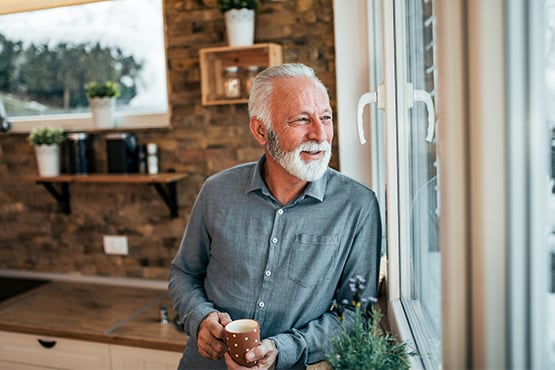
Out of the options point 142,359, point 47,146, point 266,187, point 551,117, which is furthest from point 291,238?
point 47,146

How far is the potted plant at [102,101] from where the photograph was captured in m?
3.06

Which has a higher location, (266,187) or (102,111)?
(102,111)

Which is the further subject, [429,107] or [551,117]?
[429,107]

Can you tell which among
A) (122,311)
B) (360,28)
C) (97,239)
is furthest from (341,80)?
(97,239)

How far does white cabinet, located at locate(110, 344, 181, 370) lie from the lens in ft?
8.25

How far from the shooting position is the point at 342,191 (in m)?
1.79

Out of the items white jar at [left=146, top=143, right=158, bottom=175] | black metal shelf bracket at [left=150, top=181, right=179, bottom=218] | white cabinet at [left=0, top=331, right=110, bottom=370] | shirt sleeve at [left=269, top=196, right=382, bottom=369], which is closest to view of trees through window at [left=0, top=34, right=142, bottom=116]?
white jar at [left=146, top=143, right=158, bottom=175]

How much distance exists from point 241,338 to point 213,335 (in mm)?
235

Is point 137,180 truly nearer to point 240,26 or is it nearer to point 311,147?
point 240,26

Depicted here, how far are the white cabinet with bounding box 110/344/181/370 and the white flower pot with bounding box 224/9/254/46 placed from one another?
1378mm

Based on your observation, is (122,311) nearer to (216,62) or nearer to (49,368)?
(49,368)

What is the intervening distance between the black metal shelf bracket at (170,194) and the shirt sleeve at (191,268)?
3.45ft

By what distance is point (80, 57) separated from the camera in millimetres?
3312

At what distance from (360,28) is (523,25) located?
1559mm
